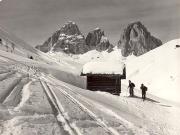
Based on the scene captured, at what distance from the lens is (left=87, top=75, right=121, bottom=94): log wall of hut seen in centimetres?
3844

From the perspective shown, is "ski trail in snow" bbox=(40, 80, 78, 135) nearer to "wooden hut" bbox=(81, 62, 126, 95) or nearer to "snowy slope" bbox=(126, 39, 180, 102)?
"wooden hut" bbox=(81, 62, 126, 95)

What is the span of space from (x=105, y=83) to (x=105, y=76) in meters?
1.15

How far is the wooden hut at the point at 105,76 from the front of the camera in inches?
1490

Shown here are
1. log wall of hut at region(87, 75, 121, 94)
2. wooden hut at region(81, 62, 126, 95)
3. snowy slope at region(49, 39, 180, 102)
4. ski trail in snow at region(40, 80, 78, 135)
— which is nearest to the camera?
ski trail in snow at region(40, 80, 78, 135)

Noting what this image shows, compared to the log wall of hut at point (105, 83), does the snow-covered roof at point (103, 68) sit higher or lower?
higher

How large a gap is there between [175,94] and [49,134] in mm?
41160

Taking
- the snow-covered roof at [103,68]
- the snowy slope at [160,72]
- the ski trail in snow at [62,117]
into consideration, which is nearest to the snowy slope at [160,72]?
the snowy slope at [160,72]

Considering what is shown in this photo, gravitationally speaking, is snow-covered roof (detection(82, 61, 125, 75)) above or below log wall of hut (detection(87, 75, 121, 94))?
above

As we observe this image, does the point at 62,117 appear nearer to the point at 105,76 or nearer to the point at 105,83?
the point at 105,76

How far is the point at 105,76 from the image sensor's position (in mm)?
37812

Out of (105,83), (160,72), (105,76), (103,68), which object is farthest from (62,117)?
(160,72)

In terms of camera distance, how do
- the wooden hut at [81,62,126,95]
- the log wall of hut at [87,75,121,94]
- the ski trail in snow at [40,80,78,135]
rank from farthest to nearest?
1. the log wall of hut at [87,75,121,94]
2. the wooden hut at [81,62,126,95]
3. the ski trail in snow at [40,80,78,135]

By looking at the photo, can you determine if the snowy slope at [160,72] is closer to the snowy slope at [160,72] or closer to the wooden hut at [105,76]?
the snowy slope at [160,72]

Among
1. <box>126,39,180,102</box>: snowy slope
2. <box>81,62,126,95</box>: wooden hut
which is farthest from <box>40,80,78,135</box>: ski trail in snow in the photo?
<box>126,39,180,102</box>: snowy slope
